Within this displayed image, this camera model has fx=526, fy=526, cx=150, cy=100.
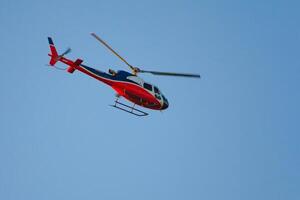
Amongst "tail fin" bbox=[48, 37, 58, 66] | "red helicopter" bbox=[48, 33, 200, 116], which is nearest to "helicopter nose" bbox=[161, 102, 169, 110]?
"red helicopter" bbox=[48, 33, 200, 116]

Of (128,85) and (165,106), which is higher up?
(165,106)

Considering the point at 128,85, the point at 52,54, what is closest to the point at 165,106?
the point at 128,85

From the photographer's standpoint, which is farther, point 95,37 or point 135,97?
point 135,97

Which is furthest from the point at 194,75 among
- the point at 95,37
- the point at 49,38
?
the point at 49,38

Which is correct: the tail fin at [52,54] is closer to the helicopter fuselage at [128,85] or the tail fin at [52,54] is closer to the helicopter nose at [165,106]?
the helicopter fuselage at [128,85]

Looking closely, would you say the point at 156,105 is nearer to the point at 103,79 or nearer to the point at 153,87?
the point at 153,87

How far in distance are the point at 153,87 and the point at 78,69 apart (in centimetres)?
359

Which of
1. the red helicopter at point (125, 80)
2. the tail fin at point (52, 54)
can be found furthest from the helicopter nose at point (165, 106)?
the tail fin at point (52, 54)

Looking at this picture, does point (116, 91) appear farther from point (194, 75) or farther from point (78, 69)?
point (194, 75)

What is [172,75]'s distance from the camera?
23.2 m

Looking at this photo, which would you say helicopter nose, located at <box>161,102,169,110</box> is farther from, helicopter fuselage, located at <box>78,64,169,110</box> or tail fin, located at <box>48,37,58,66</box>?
tail fin, located at <box>48,37,58,66</box>

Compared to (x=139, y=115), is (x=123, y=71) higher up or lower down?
higher up

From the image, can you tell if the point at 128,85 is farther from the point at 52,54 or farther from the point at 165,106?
the point at 52,54

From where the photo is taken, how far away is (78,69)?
23.1m
